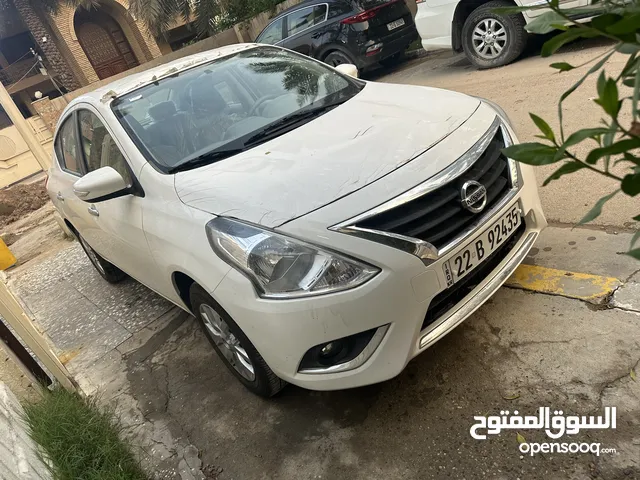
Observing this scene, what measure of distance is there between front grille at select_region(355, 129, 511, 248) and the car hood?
0.09 metres

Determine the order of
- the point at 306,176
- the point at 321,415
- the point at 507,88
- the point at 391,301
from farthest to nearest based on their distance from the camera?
1. the point at 507,88
2. the point at 321,415
3. the point at 306,176
4. the point at 391,301

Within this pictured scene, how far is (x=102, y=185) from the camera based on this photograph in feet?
8.87

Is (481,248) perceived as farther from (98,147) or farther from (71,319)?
(71,319)

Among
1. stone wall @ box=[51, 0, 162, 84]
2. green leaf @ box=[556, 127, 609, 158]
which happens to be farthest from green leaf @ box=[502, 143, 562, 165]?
stone wall @ box=[51, 0, 162, 84]

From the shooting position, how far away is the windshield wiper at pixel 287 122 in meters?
2.80

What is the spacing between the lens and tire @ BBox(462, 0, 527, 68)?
6.16m

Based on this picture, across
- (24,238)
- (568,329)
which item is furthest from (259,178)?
(24,238)

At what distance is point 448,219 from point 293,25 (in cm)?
840

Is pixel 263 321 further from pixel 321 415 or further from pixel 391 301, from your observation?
pixel 321 415

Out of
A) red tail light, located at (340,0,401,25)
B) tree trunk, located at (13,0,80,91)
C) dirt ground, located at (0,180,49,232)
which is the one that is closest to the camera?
red tail light, located at (340,0,401,25)

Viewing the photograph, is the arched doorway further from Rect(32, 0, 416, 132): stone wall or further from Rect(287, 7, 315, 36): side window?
Rect(287, 7, 315, 36): side window

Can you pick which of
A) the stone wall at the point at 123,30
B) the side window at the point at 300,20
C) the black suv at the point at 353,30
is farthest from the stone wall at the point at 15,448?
the stone wall at the point at 123,30

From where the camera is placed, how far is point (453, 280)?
2.09m

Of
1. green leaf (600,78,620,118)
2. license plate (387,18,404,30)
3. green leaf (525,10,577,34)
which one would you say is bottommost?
license plate (387,18,404,30)
